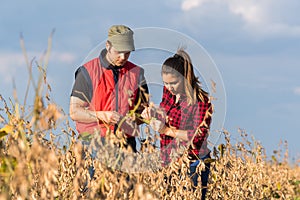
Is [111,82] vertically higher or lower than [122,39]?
lower

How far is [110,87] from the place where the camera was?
3.93m

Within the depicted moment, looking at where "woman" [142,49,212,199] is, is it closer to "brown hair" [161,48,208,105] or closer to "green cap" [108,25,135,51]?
"brown hair" [161,48,208,105]

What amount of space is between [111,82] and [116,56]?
174 millimetres

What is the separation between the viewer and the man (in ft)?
12.6

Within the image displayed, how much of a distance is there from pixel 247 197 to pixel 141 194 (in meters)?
3.38

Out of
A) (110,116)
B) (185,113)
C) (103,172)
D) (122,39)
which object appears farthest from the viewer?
(185,113)

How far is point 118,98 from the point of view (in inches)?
152

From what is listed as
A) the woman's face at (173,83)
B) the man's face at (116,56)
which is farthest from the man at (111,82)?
the woman's face at (173,83)

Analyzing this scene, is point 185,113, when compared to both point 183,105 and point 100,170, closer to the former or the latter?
point 183,105

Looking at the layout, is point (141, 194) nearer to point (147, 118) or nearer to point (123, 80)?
point (147, 118)

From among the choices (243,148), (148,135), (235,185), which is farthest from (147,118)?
(243,148)

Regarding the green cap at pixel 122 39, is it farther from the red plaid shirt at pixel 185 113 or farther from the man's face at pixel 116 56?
the red plaid shirt at pixel 185 113

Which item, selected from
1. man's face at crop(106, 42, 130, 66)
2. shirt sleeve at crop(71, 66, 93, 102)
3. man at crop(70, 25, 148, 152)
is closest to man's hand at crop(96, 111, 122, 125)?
man at crop(70, 25, 148, 152)

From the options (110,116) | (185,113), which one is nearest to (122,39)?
(110,116)
